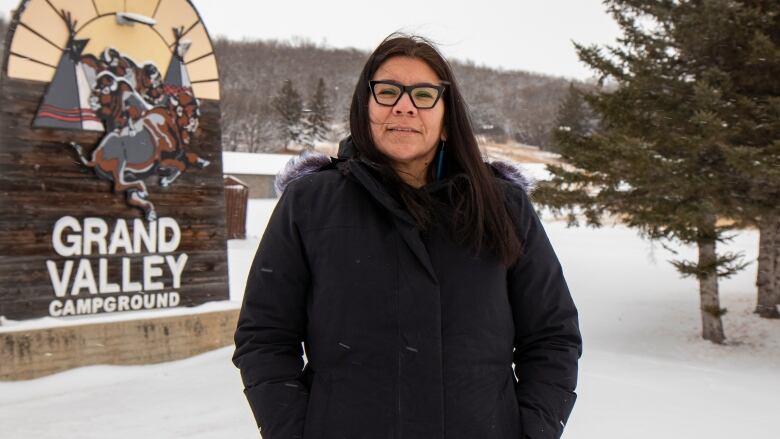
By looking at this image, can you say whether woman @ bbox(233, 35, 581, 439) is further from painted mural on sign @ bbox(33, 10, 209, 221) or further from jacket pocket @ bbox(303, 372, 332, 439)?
painted mural on sign @ bbox(33, 10, 209, 221)

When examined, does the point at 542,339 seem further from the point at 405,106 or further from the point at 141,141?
the point at 141,141

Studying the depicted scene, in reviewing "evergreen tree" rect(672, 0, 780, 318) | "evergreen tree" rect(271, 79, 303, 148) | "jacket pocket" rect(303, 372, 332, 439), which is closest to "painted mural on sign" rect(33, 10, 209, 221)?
"jacket pocket" rect(303, 372, 332, 439)

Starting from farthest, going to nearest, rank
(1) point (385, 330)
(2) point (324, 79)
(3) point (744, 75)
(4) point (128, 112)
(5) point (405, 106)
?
(2) point (324, 79) < (3) point (744, 75) < (4) point (128, 112) < (5) point (405, 106) < (1) point (385, 330)

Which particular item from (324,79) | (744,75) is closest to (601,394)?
(744,75)

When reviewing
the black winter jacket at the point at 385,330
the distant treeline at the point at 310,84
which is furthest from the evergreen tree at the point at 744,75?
the distant treeline at the point at 310,84

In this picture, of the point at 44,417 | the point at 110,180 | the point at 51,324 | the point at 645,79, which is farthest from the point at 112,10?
the point at 645,79

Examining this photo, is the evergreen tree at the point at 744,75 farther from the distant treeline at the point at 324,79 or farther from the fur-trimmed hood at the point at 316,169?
the distant treeline at the point at 324,79

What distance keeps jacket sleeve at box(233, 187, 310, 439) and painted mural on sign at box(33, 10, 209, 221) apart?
4.69 meters

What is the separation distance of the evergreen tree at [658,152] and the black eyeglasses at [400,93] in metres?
6.31

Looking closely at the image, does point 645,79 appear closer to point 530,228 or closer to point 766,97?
point 766,97

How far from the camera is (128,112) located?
573 cm

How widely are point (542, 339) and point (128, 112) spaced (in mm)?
5204

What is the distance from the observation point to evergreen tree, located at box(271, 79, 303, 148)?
60094 mm

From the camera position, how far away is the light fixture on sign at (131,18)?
18.5 feet
